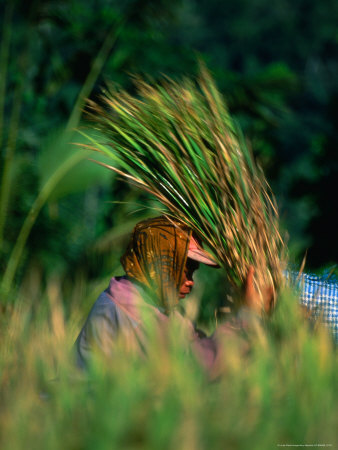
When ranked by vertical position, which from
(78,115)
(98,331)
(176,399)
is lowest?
(176,399)

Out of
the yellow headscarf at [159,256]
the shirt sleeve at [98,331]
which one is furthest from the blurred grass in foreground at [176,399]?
the yellow headscarf at [159,256]

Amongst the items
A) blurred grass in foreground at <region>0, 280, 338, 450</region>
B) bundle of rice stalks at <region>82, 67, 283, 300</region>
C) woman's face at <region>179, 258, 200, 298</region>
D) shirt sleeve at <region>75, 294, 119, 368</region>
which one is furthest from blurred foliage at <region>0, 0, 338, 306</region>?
blurred grass in foreground at <region>0, 280, 338, 450</region>

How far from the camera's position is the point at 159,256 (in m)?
2.11

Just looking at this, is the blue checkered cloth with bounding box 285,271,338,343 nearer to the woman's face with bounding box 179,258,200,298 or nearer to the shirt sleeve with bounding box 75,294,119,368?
the woman's face with bounding box 179,258,200,298

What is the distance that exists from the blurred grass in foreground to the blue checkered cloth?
0.68ft

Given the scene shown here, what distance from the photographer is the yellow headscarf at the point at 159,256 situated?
2.11 meters

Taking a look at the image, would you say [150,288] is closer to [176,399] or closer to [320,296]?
[320,296]

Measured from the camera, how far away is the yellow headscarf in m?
2.11

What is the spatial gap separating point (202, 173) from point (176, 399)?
96cm

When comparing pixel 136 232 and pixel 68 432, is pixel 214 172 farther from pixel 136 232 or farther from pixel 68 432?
pixel 68 432

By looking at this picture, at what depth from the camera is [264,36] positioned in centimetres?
3234

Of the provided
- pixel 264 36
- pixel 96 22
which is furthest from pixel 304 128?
pixel 96 22

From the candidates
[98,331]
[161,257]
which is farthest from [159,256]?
[98,331]

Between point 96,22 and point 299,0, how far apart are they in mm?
28089
